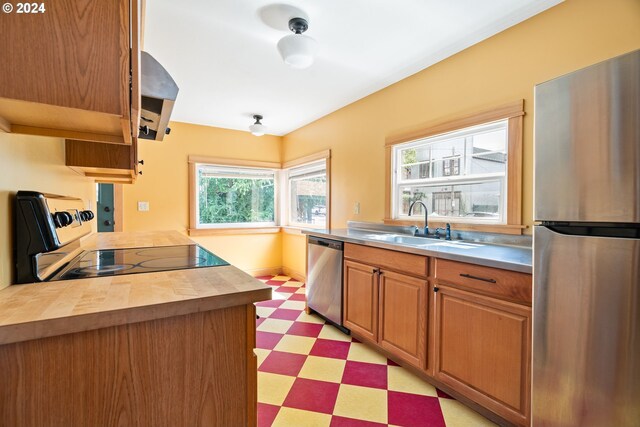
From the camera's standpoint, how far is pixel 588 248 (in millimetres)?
1119

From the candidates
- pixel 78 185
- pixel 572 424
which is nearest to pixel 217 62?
pixel 78 185

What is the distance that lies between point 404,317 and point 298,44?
6.30 ft

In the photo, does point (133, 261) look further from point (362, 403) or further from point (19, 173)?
point (362, 403)

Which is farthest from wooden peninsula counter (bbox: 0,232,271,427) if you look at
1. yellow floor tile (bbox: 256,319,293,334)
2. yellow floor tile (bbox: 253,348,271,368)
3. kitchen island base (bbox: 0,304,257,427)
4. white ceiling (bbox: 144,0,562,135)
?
yellow floor tile (bbox: 256,319,293,334)

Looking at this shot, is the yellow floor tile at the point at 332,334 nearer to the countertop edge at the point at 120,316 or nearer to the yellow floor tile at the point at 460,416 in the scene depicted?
the yellow floor tile at the point at 460,416

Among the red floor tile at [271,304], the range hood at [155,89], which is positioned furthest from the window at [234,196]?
the range hood at [155,89]

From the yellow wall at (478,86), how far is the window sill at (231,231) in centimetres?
141

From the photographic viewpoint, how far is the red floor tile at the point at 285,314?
10.1 ft

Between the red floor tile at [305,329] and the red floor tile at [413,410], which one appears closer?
the red floor tile at [413,410]

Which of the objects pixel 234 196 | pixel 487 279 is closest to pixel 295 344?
pixel 487 279

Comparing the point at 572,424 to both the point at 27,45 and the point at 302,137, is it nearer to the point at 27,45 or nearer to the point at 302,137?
the point at 27,45

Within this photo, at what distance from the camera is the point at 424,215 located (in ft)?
8.82

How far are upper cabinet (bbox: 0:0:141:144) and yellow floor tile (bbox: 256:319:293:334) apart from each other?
235 cm

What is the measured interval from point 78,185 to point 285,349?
1.93 meters
